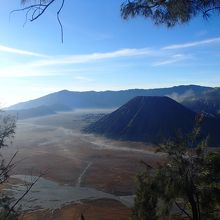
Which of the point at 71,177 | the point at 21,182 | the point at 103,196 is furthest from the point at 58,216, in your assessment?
the point at 71,177

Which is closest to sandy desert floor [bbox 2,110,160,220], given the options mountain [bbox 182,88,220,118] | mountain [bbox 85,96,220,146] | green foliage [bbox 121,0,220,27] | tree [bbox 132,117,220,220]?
mountain [bbox 85,96,220,146]

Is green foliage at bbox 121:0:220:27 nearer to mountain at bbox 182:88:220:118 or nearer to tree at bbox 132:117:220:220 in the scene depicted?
tree at bbox 132:117:220:220

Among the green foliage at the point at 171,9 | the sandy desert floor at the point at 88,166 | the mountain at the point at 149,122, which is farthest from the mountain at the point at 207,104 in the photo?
the green foliage at the point at 171,9

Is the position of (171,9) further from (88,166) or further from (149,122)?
(149,122)

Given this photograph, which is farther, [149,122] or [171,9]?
[149,122]

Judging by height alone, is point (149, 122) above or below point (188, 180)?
below

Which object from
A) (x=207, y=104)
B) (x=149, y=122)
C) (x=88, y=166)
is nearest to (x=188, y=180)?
(x=88, y=166)

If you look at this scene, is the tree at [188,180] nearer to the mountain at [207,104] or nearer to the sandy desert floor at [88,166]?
the sandy desert floor at [88,166]
